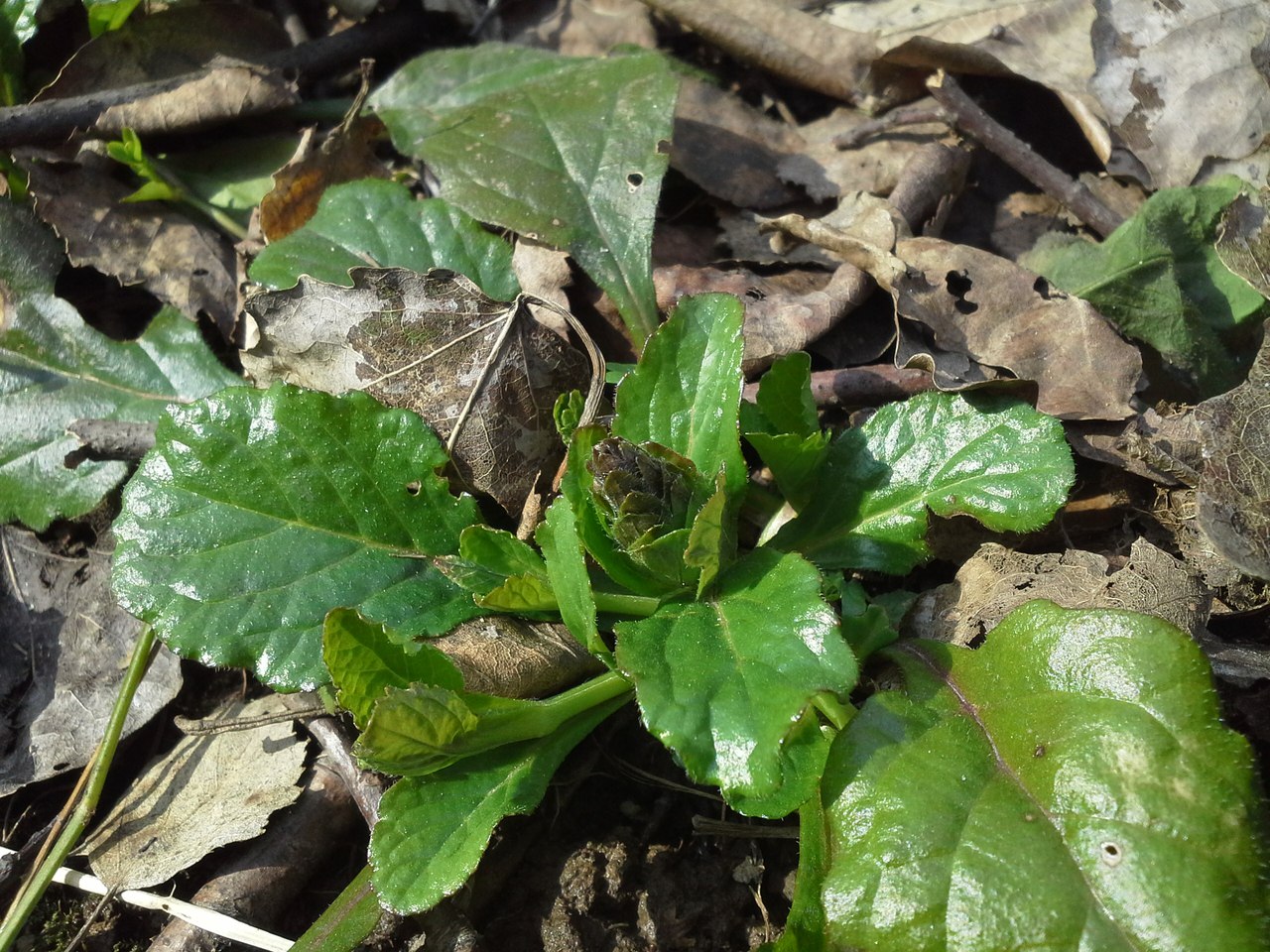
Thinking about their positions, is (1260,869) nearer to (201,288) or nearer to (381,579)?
(381,579)

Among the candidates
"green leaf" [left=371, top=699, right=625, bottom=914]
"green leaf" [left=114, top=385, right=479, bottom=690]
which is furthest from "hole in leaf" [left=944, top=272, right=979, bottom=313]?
"green leaf" [left=371, top=699, right=625, bottom=914]

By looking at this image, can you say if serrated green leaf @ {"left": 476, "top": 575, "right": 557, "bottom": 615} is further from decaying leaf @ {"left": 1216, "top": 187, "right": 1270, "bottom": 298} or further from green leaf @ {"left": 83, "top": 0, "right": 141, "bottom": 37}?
green leaf @ {"left": 83, "top": 0, "right": 141, "bottom": 37}

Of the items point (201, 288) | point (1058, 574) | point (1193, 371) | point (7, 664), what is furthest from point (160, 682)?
point (1193, 371)

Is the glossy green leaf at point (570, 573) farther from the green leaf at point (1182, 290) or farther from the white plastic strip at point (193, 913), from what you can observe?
the green leaf at point (1182, 290)

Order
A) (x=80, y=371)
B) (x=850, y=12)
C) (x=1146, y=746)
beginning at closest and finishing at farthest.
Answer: (x=1146, y=746) < (x=80, y=371) < (x=850, y=12)

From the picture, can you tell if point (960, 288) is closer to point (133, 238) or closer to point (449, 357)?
point (449, 357)

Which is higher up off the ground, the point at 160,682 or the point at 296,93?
the point at 296,93

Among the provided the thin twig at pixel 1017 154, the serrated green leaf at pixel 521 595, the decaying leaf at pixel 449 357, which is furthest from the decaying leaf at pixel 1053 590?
the thin twig at pixel 1017 154
